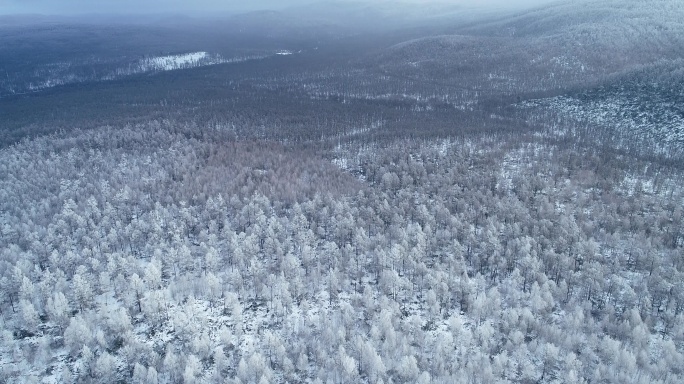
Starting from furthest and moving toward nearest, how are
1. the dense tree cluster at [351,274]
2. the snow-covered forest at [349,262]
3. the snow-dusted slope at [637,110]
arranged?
the snow-dusted slope at [637,110]
the snow-covered forest at [349,262]
the dense tree cluster at [351,274]

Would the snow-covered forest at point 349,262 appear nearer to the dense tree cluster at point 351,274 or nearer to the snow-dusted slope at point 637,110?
the dense tree cluster at point 351,274

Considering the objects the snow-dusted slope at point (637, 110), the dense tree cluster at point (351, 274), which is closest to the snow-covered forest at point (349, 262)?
the dense tree cluster at point (351, 274)

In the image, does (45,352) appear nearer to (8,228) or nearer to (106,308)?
(106,308)

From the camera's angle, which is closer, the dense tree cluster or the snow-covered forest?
the dense tree cluster

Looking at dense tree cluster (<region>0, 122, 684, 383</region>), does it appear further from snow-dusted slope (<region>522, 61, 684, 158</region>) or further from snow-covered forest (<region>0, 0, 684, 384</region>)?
snow-dusted slope (<region>522, 61, 684, 158</region>)

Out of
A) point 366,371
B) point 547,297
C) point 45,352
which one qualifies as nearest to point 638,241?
point 547,297

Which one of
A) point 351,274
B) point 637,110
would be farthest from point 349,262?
point 637,110

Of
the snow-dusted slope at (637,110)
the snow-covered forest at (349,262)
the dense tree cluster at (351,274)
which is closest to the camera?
the dense tree cluster at (351,274)

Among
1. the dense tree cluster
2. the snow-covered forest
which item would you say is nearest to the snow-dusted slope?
the snow-covered forest

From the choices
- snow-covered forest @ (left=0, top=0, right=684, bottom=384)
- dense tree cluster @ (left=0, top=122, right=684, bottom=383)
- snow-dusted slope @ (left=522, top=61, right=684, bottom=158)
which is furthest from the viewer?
snow-dusted slope @ (left=522, top=61, right=684, bottom=158)
